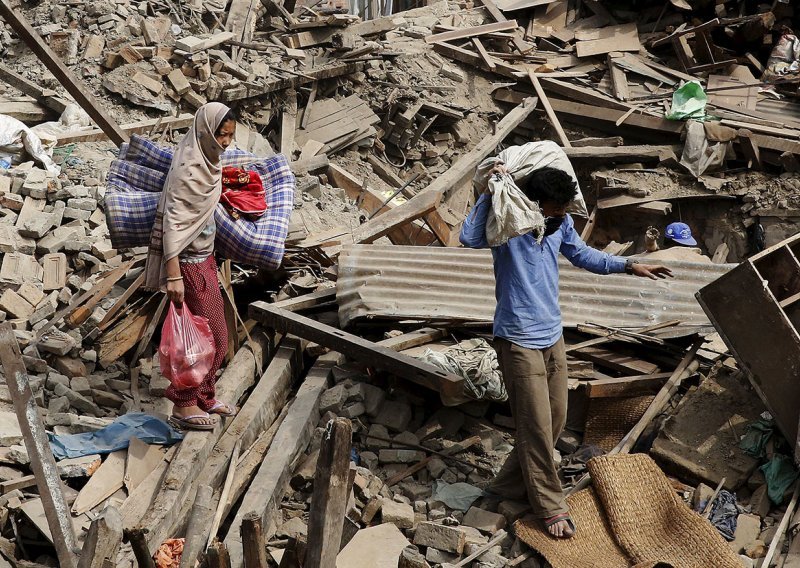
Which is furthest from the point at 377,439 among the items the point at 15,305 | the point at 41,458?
the point at 15,305

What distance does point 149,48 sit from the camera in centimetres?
1085

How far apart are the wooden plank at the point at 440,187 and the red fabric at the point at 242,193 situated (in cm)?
199

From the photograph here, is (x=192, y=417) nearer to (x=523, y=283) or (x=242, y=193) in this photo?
(x=242, y=193)

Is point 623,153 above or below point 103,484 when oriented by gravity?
below

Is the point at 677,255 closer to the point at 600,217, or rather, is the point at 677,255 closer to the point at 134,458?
the point at 600,217

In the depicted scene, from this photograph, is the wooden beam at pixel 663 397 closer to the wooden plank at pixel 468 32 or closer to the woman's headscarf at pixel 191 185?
the woman's headscarf at pixel 191 185

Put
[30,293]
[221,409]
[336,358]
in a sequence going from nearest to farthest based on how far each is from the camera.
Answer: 1. [221,409]
2. [336,358]
3. [30,293]

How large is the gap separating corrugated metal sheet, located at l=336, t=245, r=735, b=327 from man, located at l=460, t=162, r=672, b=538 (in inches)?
59.2

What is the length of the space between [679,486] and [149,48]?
26.7ft

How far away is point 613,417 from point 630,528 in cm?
108

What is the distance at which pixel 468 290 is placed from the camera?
22.2 ft

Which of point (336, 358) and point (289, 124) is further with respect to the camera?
point (289, 124)

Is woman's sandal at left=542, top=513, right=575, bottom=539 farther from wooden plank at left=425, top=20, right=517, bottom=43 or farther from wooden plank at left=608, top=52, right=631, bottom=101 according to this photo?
wooden plank at left=425, top=20, right=517, bottom=43

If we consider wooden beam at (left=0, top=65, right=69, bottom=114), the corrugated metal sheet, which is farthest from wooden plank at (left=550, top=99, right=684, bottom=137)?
wooden beam at (left=0, top=65, right=69, bottom=114)
